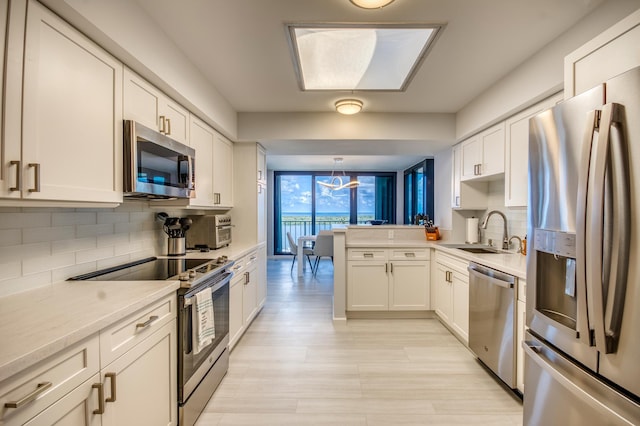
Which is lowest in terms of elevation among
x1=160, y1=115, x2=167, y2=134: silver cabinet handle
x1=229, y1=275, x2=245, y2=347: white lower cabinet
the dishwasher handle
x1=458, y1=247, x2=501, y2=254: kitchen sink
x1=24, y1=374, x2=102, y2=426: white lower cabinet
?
x1=229, y1=275, x2=245, y2=347: white lower cabinet

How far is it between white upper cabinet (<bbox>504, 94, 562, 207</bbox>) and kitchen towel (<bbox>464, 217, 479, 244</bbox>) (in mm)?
869

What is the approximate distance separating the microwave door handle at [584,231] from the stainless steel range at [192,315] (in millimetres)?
1808

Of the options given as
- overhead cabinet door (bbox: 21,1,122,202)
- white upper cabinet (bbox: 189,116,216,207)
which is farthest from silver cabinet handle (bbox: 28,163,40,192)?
white upper cabinet (bbox: 189,116,216,207)

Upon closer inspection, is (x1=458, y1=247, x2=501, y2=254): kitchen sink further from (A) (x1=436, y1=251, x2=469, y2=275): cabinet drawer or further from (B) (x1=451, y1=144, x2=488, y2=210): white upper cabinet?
(B) (x1=451, y1=144, x2=488, y2=210): white upper cabinet

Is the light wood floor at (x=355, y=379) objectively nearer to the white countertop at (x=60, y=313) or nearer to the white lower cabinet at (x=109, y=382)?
the white lower cabinet at (x=109, y=382)

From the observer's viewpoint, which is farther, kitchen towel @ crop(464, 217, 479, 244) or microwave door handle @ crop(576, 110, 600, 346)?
kitchen towel @ crop(464, 217, 479, 244)

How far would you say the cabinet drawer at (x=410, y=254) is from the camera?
3443 mm

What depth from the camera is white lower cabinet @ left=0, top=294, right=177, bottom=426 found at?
2.72 ft

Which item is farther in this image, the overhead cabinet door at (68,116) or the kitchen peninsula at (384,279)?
→ the kitchen peninsula at (384,279)

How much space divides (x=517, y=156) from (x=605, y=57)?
51.4 inches

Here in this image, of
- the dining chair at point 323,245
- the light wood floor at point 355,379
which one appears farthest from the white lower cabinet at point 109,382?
the dining chair at point 323,245

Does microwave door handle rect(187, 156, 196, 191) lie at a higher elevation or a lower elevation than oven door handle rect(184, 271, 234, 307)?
higher

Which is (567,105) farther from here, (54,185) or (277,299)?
(277,299)

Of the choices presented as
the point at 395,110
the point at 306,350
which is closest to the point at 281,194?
the point at 395,110
